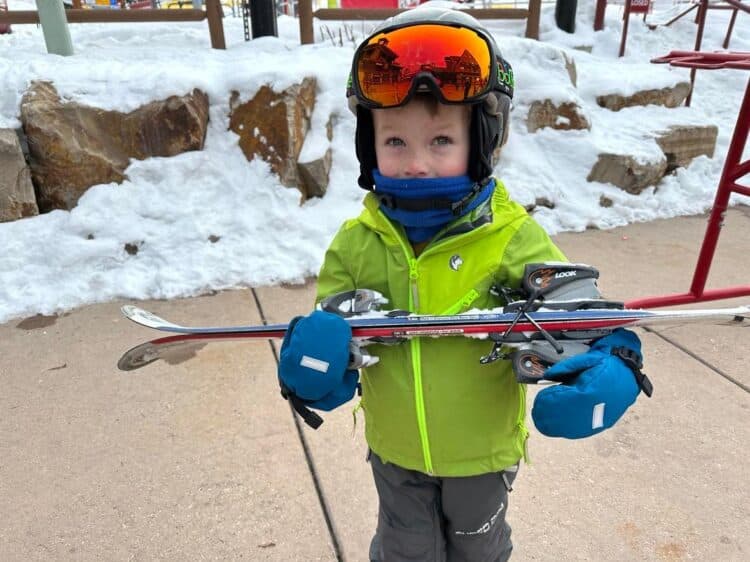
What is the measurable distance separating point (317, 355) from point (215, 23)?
5.13 metres

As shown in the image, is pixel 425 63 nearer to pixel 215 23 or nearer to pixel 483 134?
pixel 483 134

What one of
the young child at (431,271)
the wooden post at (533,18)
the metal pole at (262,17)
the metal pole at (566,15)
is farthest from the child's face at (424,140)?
the metal pole at (566,15)

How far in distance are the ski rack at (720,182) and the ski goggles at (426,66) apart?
1965 millimetres

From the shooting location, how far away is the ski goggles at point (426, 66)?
1277 mm

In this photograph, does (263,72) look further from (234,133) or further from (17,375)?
(17,375)

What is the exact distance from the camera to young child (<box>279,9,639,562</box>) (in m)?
1.30

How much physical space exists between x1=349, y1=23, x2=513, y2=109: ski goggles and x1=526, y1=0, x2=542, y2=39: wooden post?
600cm

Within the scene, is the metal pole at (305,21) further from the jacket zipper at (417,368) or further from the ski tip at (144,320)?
the jacket zipper at (417,368)

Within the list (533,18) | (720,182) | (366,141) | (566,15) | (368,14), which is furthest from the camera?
(566,15)

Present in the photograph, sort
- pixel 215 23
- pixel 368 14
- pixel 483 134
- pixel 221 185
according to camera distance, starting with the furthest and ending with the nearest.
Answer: pixel 368 14, pixel 215 23, pixel 221 185, pixel 483 134

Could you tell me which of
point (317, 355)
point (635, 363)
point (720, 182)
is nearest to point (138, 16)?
point (720, 182)

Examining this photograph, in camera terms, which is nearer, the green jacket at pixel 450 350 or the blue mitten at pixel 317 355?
the blue mitten at pixel 317 355

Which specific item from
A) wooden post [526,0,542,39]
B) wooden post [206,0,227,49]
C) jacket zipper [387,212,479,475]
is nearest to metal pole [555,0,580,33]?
wooden post [526,0,542,39]

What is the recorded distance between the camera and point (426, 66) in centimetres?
128
